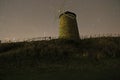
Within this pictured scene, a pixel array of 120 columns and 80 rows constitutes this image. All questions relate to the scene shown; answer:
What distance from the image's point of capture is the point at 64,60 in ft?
91.0

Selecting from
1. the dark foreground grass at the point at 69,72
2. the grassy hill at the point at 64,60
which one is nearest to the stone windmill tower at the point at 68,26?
the grassy hill at the point at 64,60

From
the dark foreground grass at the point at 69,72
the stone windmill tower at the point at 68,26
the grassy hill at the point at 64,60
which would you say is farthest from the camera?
the stone windmill tower at the point at 68,26

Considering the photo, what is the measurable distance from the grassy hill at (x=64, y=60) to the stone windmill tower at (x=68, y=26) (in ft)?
14.4

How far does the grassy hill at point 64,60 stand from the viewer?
21391 millimetres

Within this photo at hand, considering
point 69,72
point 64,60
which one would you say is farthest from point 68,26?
point 69,72

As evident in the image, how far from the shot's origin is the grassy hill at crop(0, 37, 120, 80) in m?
21.4

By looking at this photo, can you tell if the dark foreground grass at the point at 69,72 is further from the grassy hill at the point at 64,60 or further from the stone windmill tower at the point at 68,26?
the stone windmill tower at the point at 68,26

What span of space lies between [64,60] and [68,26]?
1632 cm

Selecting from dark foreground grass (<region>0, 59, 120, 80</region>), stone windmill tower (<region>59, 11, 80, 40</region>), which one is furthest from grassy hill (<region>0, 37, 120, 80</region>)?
stone windmill tower (<region>59, 11, 80, 40</region>)

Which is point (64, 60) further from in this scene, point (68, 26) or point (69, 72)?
point (68, 26)

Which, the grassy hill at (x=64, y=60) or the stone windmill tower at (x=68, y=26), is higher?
the stone windmill tower at (x=68, y=26)

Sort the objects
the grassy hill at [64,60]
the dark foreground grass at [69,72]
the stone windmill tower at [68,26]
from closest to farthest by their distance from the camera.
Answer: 1. the dark foreground grass at [69,72]
2. the grassy hill at [64,60]
3. the stone windmill tower at [68,26]

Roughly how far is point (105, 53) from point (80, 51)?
12.0 ft

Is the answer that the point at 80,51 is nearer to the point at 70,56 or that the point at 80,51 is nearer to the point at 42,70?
the point at 70,56
